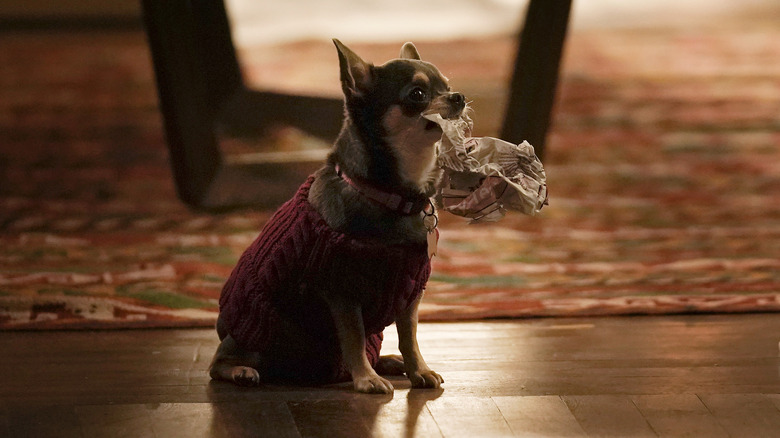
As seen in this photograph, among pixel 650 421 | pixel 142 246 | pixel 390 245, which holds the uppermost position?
pixel 390 245

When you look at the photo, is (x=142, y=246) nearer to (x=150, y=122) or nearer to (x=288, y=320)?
(x=288, y=320)

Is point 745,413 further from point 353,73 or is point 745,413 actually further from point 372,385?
point 353,73

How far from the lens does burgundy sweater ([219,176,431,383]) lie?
1.94 metres

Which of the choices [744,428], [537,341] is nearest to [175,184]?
[537,341]

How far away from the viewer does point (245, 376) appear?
2.07 m

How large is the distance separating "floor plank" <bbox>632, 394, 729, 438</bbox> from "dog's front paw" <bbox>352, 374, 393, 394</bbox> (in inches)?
18.6

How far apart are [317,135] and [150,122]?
1.05 meters

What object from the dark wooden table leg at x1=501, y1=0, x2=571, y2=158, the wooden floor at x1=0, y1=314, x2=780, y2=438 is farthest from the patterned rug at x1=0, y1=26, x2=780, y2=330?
the dark wooden table leg at x1=501, y1=0, x2=571, y2=158

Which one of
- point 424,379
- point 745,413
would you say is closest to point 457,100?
point 424,379

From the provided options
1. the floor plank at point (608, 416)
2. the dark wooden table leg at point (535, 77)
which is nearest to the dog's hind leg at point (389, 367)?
the floor plank at point (608, 416)

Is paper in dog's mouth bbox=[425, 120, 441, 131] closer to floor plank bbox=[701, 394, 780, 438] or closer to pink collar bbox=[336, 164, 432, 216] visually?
pink collar bbox=[336, 164, 432, 216]

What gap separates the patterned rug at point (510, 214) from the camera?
109 inches

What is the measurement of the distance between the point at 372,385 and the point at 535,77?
2.00 m

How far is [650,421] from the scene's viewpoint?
6.24 feet
